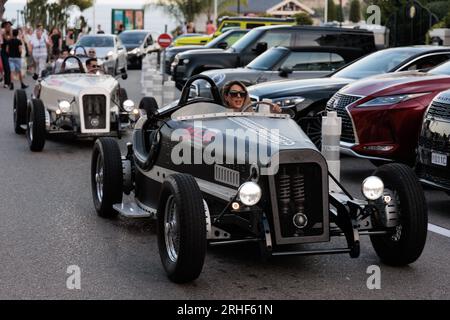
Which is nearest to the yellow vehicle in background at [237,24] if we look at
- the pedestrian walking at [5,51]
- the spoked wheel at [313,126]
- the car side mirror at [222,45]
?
the car side mirror at [222,45]

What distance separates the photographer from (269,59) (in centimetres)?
1820

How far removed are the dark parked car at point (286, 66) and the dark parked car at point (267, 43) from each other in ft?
6.25

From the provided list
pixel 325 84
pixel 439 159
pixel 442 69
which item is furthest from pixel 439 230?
pixel 325 84

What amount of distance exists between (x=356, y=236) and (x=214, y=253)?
1.37m

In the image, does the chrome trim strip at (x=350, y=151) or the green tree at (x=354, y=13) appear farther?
the green tree at (x=354, y=13)

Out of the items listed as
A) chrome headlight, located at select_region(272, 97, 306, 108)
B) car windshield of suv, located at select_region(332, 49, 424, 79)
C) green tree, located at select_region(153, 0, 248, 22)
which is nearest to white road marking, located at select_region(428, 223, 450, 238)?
chrome headlight, located at select_region(272, 97, 306, 108)

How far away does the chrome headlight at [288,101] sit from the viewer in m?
13.7

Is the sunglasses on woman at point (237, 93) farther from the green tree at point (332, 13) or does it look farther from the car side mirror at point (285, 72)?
the green tree at point (332, 13)

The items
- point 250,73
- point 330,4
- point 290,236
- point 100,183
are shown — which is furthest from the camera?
point 330,4

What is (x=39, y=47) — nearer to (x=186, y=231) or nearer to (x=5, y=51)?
(x=5, y=51)

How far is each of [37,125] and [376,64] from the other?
5.04 meters

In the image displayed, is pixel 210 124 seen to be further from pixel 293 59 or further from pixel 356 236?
pixel 293 59
